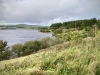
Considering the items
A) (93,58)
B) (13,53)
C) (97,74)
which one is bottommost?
(13,53)

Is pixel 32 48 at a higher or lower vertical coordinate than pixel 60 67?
lower

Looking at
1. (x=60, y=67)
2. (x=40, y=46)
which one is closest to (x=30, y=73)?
(x=60, y=67)

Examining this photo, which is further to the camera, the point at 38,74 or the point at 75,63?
the point at 75,63

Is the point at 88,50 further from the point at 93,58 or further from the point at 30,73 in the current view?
the point at 30,73

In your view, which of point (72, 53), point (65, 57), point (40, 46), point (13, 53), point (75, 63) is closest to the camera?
point (75, 63)

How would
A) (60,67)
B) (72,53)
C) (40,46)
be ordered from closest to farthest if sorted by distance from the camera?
(60,67)
(72,53)
(40,46)

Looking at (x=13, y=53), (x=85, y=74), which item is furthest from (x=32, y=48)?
(x=85, y=74)

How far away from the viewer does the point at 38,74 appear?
3555 millimetres

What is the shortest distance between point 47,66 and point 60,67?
0.57m

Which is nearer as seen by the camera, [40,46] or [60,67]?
[60,67]

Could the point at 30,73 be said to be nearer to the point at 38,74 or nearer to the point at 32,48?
the point at 38,74

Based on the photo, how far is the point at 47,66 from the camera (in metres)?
4.19

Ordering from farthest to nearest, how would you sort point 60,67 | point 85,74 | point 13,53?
point 13,53 → point 60,67 → point 85,74

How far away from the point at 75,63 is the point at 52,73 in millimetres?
815
